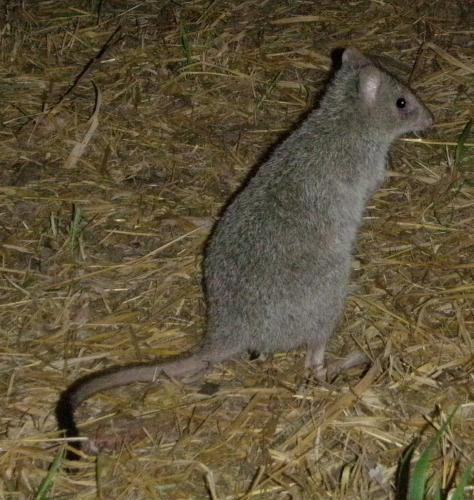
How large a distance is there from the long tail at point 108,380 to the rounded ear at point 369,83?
1427mm

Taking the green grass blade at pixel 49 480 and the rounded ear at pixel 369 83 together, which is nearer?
the green grass blade at pixel 49 480

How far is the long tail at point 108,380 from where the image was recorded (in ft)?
11.5

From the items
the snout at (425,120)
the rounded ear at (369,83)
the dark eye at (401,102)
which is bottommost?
the snout at (425,120)

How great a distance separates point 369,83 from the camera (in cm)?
406

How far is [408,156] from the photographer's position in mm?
5305

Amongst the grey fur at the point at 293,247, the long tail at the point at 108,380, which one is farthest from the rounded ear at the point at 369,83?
the long tail at the point at 108,380

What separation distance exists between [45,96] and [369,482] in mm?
3624

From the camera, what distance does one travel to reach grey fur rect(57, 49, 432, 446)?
12.3 ft

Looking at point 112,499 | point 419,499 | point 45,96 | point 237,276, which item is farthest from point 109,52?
point 419,499

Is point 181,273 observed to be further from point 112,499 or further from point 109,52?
point 109,52

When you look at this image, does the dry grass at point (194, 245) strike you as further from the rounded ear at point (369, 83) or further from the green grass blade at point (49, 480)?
the rounded ear at point (369, 83)

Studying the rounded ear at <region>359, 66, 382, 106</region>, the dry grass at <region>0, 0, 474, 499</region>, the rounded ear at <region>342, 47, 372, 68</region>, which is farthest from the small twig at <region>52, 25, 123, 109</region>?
A: the rounded ear at <region>359, 66, 382, 106</region>

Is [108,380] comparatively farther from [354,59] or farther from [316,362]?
[354,59]

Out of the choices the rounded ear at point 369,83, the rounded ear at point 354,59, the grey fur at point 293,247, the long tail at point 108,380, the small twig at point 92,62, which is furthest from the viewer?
the small twig at point 92,62
